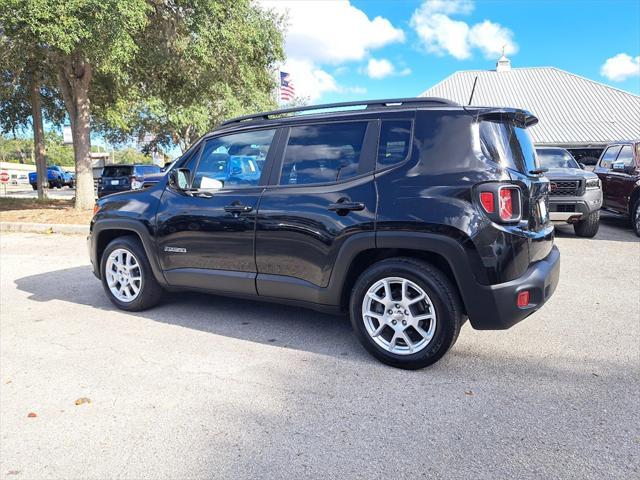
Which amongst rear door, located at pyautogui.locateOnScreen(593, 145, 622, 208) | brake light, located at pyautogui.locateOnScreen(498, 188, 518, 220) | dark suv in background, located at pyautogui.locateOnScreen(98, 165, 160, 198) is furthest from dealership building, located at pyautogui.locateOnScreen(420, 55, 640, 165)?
brake light, located at pyautogui.locateOnScreen(498, 188, 518, 220)

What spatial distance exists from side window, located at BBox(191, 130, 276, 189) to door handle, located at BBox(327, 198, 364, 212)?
849 mm

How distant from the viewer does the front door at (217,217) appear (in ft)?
12.9

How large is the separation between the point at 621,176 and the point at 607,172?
0.78 metres

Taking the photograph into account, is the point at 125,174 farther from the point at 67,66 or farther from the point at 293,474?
the point at 293,474

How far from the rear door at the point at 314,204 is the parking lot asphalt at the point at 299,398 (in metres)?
0.64

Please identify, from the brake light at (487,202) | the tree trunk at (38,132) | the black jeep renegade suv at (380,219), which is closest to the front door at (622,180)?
the black jeep renegade suv at (380,219)

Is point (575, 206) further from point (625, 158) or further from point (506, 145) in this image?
point (506, 145)

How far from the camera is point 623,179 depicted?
9.39 meters

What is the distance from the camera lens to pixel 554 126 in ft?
85.5

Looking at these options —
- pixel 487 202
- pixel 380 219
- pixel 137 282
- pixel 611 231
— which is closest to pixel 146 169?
pixel 137 282

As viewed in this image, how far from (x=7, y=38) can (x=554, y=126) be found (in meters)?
25.7

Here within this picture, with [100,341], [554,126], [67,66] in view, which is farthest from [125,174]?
[554,126]

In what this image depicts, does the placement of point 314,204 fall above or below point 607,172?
below

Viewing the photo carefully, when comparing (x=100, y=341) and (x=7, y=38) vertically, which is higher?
(x=7, y=38)
